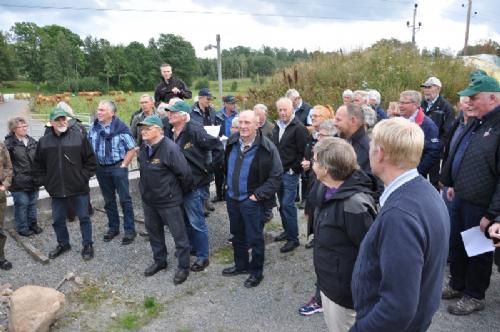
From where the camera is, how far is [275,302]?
14.0ft

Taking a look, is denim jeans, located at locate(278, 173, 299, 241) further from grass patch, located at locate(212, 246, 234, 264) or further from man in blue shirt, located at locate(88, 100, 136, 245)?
man in blue shirt, located at locate(88, 100, 136, 245)

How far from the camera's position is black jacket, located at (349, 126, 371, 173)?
358 centimetres

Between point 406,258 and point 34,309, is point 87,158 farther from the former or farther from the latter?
point 406,258

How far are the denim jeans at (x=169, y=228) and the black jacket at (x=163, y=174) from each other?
12 cm

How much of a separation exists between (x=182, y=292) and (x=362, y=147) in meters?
2.52

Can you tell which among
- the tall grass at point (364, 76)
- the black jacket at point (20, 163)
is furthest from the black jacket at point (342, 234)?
the tall grass at point (364, 76)

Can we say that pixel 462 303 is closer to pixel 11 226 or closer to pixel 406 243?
pixel 406 243

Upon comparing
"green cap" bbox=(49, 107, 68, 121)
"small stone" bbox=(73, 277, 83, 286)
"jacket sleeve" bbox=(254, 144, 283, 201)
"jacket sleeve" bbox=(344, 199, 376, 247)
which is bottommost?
"small stone" bbox=(73, 277, 83, 286)

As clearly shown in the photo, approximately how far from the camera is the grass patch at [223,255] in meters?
5.34

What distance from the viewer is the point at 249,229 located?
455 cm

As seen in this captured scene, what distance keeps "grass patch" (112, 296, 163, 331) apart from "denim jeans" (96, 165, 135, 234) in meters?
1.74

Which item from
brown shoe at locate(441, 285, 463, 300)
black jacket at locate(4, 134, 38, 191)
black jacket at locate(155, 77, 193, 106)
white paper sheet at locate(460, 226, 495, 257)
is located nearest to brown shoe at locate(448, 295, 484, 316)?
brown shoe at locate(441, 285, 463, 300)

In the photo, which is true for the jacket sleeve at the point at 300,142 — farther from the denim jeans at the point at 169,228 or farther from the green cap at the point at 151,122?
the green cap at the point at 151,122

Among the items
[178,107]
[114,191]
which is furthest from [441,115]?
[114,191]
